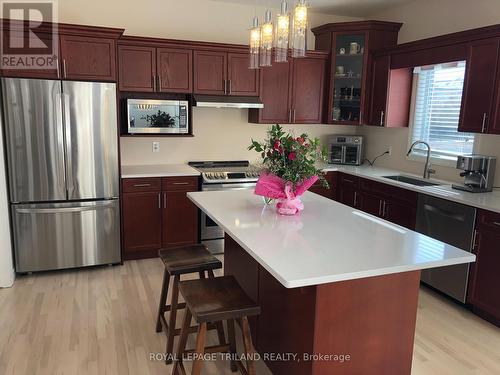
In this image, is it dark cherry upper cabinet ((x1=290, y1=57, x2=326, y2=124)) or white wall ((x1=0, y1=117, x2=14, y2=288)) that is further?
dark cherry upper cabinet ((x1=290, y1=57, x2=326, y2=124))

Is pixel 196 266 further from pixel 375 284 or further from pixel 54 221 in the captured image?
pixel 54 221

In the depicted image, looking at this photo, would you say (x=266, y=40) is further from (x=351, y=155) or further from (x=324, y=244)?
(x=351, y=155)

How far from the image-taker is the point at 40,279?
150 inches

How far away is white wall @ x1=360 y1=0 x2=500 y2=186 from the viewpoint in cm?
379

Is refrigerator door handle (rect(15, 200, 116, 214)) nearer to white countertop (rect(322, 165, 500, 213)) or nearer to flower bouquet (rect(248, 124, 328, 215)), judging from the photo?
flower bouquet (rect(248, 124, 328, 215))

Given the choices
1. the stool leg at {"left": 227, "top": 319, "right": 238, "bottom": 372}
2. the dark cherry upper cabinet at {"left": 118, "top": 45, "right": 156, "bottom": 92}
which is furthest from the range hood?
the stool leg at {"left": 227, "top": 319, "right": 238, "bottom": 372}

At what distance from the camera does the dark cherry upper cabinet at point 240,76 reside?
4.57 metres

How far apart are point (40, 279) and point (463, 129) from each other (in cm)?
402

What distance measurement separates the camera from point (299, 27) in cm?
231

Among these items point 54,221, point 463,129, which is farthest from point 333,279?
point 54,221

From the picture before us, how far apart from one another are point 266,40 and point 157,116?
220 cm

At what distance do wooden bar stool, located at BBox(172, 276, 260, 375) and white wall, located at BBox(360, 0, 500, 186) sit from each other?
2805mm

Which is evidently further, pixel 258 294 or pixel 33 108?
pixel 33 108

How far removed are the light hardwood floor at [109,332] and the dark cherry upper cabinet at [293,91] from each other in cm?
232
